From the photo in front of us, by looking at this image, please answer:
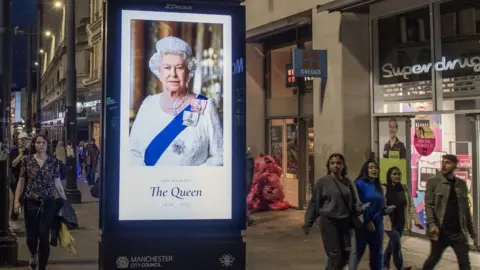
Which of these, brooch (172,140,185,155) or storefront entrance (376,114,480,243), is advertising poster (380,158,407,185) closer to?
storefront entrance (376,114,480,243)

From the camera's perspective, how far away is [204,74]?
527 centimetres

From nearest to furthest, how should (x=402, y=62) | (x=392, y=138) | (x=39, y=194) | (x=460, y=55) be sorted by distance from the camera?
(x=39, y=194) → (x=460, y=55) → (x=402, y=62) → (x=392, y=138)

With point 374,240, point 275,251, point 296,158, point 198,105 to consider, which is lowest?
point 275,251

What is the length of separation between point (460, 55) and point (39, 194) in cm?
709

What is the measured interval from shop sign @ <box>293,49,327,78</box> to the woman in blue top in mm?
4714

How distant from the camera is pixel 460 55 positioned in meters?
9.59

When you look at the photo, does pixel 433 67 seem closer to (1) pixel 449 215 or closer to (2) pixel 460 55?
(2) pixel 460 55

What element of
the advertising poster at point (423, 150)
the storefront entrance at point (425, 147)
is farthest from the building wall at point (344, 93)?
the advertising poster at point (423, 150)

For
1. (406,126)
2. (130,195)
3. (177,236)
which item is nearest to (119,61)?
(130,195)

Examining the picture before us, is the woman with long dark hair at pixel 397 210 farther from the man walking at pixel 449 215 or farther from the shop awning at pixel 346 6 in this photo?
the shop awning at pixel 346 6

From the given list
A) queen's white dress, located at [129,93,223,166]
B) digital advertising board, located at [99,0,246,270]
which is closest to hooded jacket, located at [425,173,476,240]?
digital advertising board, located at [99,0,246,270]

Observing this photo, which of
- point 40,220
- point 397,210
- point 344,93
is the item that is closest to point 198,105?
point 40,220

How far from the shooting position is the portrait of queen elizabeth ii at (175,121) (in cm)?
515

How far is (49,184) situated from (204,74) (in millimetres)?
2962
